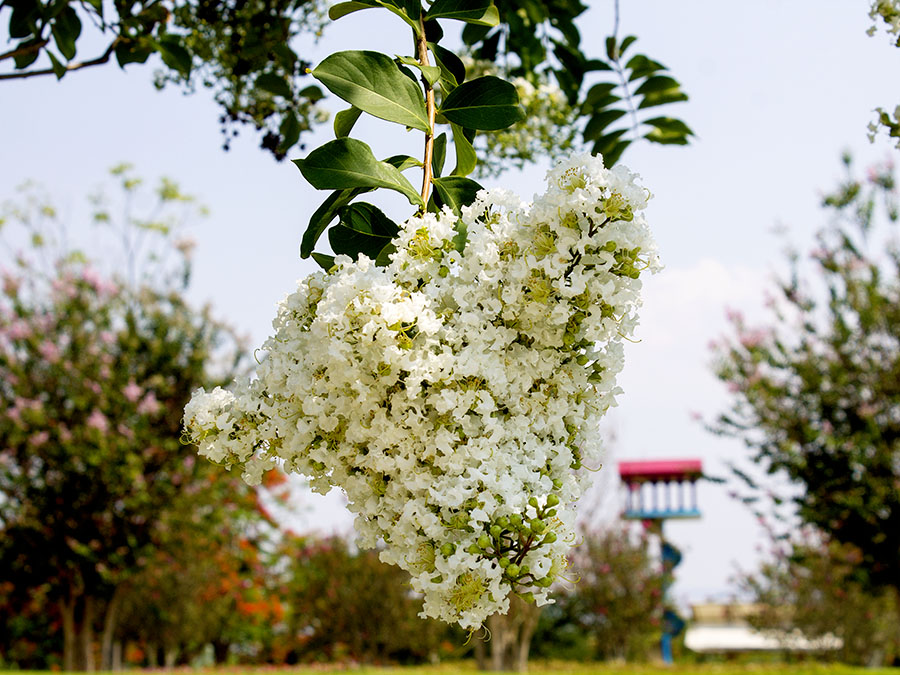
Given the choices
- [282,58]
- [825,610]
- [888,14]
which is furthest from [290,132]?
[825,610]

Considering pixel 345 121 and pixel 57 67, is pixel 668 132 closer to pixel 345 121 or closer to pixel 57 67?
pixel 345 121

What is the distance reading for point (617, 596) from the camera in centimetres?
1499

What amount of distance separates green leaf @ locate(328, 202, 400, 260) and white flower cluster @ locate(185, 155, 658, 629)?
115 millimetres

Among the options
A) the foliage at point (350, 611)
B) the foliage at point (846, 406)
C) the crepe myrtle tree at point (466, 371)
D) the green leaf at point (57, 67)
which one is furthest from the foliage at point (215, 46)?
the foliage at point (350, 611)

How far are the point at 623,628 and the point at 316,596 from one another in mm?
5182

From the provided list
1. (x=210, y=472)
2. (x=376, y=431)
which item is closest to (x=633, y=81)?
(x=376, y=431)

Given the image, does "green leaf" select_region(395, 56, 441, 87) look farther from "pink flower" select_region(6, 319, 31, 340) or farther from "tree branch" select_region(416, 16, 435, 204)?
"pink flower" select_region(6, 319, 31, 340)

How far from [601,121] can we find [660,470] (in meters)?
14.2

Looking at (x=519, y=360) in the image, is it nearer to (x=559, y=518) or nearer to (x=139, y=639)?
(x=559, y=518)

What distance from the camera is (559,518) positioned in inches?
36.9

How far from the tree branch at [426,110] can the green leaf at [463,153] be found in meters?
0.06

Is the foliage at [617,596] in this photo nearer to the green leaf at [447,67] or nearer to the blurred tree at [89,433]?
the blurred tree at [89,433]

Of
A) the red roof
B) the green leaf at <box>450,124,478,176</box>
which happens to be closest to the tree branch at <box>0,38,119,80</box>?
the green leaf at <box>450,124,478,176</box>

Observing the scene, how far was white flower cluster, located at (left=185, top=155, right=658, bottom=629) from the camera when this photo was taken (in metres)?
0.92
